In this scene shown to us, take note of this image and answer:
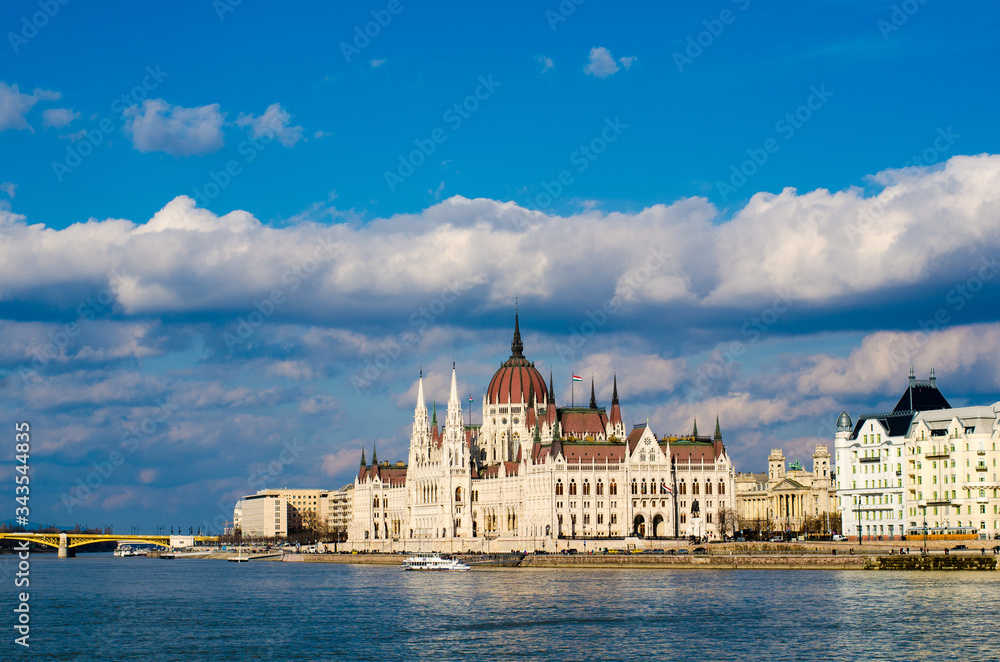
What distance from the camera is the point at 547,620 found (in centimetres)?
8625

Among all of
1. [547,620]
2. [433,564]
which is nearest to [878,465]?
[433,564]

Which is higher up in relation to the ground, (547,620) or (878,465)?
(878,465)

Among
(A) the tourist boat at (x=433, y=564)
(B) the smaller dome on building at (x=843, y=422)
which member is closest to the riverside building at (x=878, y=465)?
(B) the smaller dome on building at (x=843, y=422)

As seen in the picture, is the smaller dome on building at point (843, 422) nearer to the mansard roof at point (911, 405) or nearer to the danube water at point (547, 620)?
the mansard roof at point (911, 405)

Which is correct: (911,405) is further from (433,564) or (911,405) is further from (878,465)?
(433,564)

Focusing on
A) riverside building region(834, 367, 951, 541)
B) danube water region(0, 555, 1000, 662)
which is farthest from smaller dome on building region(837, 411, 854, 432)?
danube water region(0, 555, 1000, 662)

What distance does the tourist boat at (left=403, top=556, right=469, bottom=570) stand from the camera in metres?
164

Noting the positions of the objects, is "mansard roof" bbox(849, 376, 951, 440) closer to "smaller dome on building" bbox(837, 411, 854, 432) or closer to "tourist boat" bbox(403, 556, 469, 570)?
"smaller dome on building" bbox(837, 411, 854, 432)

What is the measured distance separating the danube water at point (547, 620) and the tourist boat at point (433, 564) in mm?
32909

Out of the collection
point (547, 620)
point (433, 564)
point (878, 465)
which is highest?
point (878, 465)

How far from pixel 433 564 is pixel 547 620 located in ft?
261

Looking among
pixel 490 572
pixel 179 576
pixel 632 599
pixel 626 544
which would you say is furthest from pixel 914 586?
pixel 179 576

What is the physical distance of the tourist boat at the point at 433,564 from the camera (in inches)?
6437

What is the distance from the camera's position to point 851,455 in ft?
538
